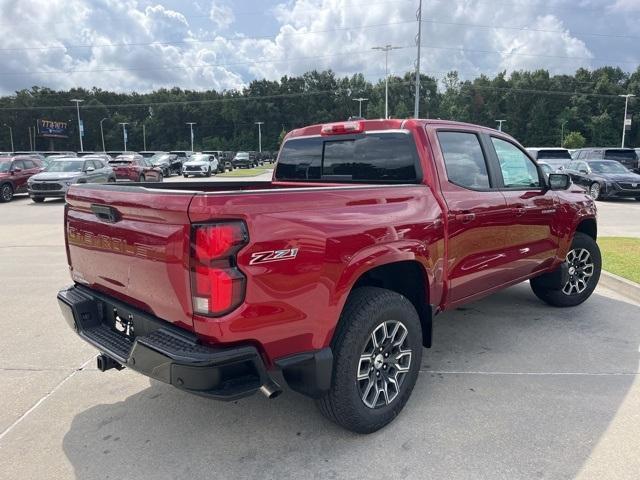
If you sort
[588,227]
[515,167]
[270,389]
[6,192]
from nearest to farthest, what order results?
[270,389]
[515,167]
[588,227]
[6,192]

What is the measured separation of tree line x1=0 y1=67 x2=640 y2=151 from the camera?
277ft

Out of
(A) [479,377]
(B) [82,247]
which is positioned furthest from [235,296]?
(A) [479,377]

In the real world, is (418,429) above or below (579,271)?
below

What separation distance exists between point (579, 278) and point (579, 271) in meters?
0.08

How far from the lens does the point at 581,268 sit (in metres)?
5.62

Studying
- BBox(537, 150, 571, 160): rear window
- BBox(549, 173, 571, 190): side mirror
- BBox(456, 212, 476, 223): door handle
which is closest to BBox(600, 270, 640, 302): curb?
BBox(549, 173, 571, 190): side mirror

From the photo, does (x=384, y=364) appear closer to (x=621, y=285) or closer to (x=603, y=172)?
(x=621, y=285)

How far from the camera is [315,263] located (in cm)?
262

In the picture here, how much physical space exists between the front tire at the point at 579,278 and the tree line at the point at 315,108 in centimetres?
8329

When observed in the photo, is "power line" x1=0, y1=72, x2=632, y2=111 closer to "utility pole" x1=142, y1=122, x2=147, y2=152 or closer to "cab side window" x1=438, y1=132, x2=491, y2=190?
"utility pole" x1=142, y1=122, x2=147, y2=152

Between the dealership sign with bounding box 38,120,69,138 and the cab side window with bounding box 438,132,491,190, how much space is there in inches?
3928

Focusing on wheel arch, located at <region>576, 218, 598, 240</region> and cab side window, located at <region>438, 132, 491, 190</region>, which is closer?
cab side window, located at <region>438, 132, 491, 190</region>

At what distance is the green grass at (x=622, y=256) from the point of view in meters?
6.74

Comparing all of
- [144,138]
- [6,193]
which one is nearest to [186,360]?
[6,193]
